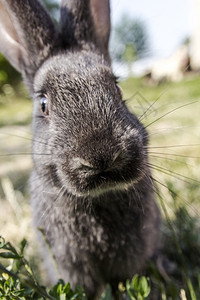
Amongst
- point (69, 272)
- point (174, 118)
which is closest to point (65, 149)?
point (69, 272)

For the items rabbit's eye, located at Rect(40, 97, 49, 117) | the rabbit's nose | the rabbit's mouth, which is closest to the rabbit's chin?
the rabbit's mouth

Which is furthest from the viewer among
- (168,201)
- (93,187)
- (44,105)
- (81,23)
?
(168,201)

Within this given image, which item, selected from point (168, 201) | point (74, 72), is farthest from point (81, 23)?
point (168, 201)

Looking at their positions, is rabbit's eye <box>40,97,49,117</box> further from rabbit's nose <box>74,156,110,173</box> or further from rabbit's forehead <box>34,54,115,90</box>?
rabbit's nose <box>74,156,110,173</box>

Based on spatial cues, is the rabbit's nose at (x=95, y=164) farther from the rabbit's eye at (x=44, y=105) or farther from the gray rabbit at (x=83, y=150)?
the rabbit's eye at (x=44, y=105)

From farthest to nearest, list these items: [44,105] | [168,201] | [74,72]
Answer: [168,201] < [44,105] < [74,72]

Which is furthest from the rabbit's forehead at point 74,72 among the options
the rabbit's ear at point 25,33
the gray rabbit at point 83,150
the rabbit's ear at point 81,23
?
the rabbit's ear at point 81,23

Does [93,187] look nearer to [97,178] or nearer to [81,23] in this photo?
[97,178]
